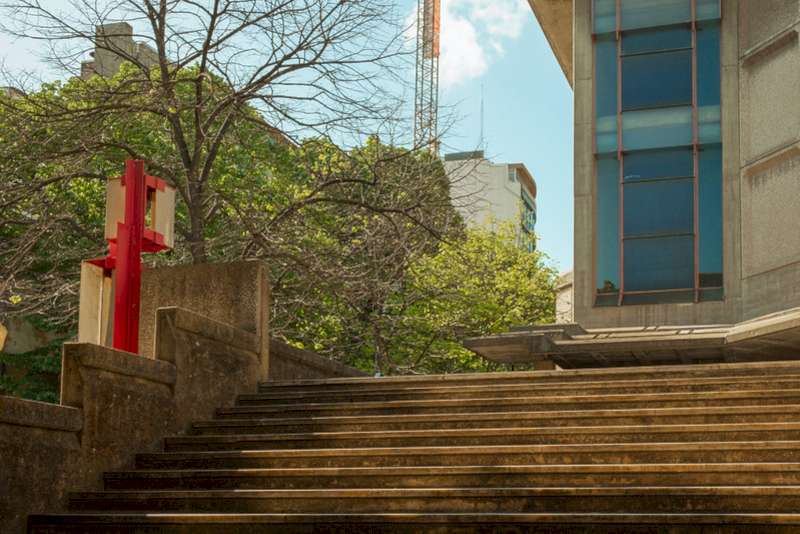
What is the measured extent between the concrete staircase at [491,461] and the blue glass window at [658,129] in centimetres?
1647

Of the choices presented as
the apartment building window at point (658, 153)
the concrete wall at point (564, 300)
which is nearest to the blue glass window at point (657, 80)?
the apartment building window at point (658, 153)

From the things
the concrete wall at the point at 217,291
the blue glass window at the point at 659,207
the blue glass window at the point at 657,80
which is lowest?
the concrete wall at the point at 217,291

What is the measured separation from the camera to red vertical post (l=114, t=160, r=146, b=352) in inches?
392

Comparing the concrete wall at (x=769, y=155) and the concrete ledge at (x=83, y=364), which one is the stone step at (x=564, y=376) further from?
the concrete wall at (x=769, y=155)

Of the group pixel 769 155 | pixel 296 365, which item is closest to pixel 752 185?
pixel 769 155

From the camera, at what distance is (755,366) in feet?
32.0

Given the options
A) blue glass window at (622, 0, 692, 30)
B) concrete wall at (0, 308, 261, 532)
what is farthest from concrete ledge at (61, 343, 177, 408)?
blue glass window at (622, 0, 692, 30)

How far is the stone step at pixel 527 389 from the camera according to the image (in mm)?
9242

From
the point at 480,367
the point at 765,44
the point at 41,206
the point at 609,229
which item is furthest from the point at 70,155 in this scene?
the point at 480,367

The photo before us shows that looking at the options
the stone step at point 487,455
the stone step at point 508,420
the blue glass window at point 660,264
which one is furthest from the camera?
the blue glass window at point 660,264

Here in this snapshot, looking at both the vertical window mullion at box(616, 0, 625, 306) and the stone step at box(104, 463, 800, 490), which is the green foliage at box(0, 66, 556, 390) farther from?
the vertical window mullion at box(616, 0, 625, 306)

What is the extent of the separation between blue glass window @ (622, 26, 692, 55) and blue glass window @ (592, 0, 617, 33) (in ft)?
1.57

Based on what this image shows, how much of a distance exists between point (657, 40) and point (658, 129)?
2275 millimetres

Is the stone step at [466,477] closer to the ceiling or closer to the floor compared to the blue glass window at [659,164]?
closer to the floor
